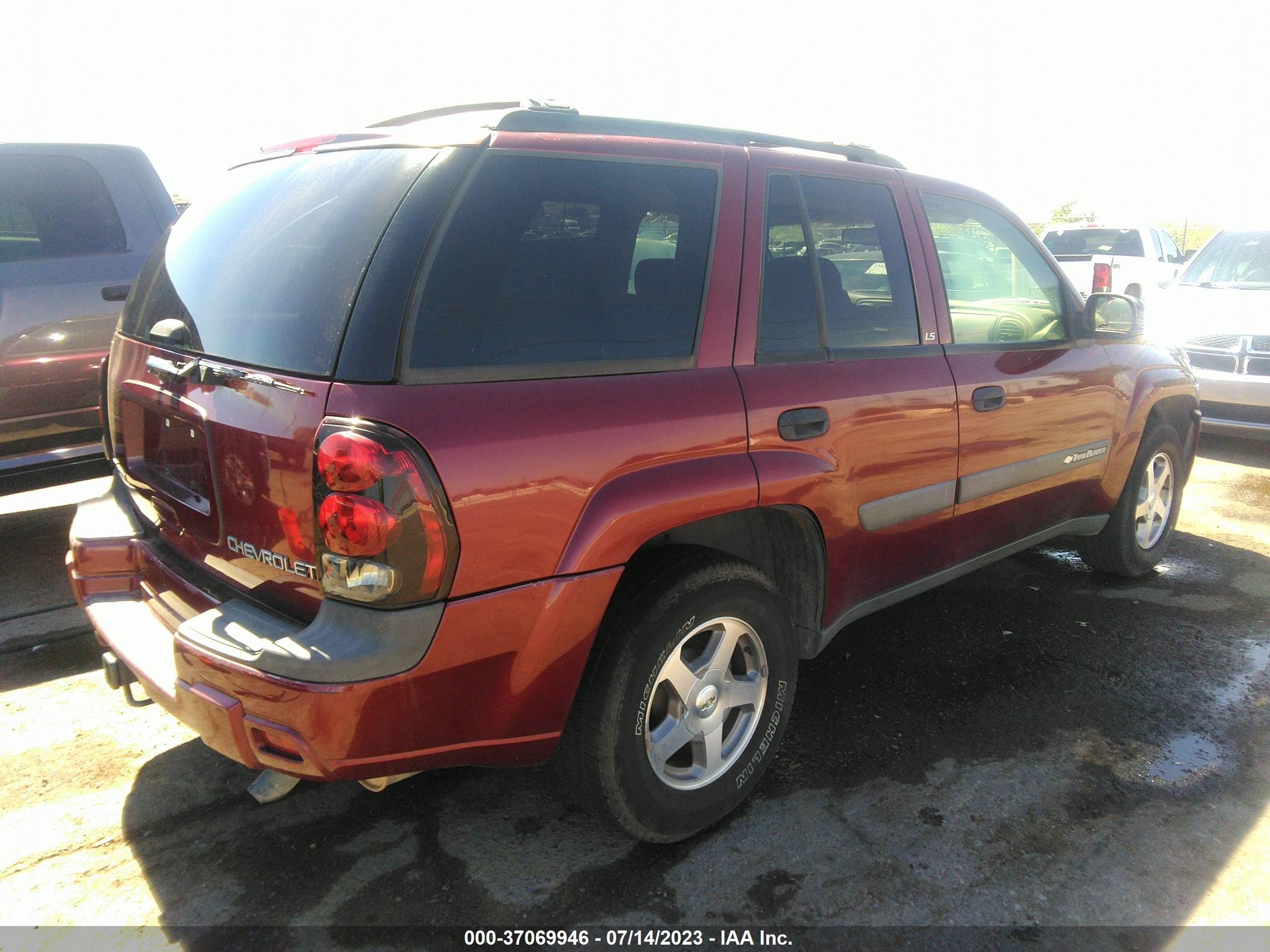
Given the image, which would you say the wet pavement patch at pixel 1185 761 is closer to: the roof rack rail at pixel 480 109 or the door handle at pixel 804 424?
the door handle at pixel 804 424

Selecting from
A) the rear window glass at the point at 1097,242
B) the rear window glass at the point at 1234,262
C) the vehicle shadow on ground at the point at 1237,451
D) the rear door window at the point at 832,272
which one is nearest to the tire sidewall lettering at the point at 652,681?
the rear door window at the point at 832,272

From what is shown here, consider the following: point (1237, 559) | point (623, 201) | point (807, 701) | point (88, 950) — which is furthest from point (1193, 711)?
point (88, 950)

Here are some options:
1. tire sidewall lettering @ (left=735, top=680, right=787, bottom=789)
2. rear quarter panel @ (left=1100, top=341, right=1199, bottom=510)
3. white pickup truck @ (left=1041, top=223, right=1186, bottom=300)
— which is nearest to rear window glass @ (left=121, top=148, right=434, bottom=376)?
tire sidewall lettering @ (left=735, top=680, right=787, bottom=789)

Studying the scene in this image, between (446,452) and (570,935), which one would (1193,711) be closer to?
(570,935)

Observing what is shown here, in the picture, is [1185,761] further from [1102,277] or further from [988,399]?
[1102,277]

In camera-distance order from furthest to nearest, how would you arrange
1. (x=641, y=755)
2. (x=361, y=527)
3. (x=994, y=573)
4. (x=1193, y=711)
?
(x=994, y=573) → (x=1193, y=711) → (x=641, y=755) → (x=361, y=527)

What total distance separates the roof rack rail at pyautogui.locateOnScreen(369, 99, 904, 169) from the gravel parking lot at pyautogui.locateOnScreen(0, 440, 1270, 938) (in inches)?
74.6

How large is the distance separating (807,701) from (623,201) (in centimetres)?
193

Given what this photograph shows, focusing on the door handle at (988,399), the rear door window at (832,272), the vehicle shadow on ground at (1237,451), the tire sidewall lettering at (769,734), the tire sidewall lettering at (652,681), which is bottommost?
the vehicle shadow on ground at (1237,451)

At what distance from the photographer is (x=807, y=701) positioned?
11.1ft

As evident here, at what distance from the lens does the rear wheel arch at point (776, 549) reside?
97.7 inches

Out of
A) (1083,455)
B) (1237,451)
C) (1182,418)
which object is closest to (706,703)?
(1083,455)

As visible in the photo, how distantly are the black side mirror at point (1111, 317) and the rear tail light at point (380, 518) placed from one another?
3004 millimetres

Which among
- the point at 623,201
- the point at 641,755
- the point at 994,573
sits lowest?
the point at 994,573
